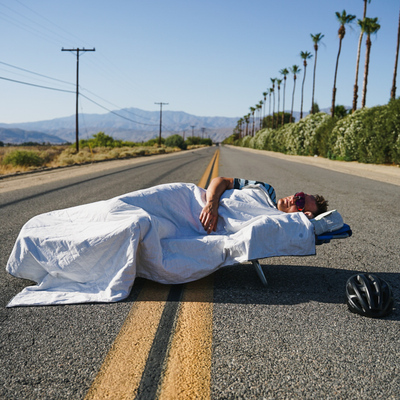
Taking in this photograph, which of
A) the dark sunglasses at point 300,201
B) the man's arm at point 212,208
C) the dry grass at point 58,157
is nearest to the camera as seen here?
the man's arm at point 212,208

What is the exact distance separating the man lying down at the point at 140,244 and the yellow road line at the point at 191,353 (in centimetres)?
34

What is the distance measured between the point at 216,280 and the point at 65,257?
3.95 ft

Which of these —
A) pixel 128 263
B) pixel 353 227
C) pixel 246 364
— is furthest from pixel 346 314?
pixel 353 227

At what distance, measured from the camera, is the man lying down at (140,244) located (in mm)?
2930

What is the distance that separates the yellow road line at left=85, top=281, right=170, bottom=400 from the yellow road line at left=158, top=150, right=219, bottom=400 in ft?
0.45

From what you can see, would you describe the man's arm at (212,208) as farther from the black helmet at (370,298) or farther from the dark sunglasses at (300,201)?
the black helmet at (370,298)

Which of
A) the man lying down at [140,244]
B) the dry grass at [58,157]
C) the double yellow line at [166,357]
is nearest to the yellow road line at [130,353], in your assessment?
the double yellow line at [166,357]

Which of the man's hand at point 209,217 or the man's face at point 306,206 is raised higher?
the man's face at point 306,206

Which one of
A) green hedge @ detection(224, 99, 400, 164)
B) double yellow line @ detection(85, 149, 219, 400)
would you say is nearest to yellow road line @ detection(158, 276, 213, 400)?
double yellow line @ detection(85, 149, 219, 400)

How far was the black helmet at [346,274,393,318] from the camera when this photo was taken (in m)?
2.59

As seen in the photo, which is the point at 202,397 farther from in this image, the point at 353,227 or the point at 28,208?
the point at 28,208

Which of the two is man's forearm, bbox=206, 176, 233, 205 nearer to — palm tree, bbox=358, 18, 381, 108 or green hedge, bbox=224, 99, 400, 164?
green hedge, bbox=224, 99, 400, 164

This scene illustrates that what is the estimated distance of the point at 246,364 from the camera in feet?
6.56

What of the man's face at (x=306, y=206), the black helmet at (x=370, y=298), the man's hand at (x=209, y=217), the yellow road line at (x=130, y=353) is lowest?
the yellow road line at (x=130, y=353)
